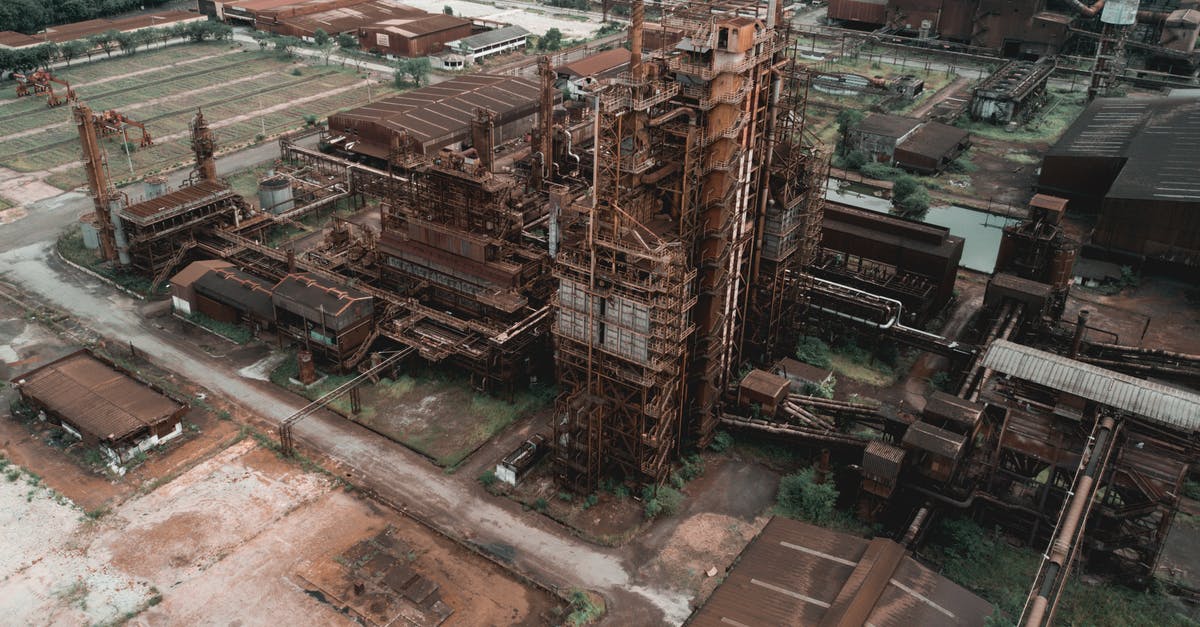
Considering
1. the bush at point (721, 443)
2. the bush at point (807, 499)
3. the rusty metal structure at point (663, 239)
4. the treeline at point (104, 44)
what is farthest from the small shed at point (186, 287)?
the treeline at point (104, 44)

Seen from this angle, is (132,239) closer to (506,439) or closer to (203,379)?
(203,379)

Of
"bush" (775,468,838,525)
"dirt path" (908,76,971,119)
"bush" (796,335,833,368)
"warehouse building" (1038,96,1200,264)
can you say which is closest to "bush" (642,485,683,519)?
"bush" (775,468,838,525)

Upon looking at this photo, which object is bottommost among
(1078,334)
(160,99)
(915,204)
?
(915,204)

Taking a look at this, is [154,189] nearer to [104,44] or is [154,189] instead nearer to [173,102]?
[173,102]

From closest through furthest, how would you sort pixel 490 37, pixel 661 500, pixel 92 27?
pixel 661 500
pixel 490 37
pixel 92 27

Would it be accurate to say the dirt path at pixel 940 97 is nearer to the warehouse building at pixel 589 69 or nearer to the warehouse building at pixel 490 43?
the warehouse building at pixel 589 69

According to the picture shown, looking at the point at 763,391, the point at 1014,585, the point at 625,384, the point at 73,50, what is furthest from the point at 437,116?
the point at 1014,585
